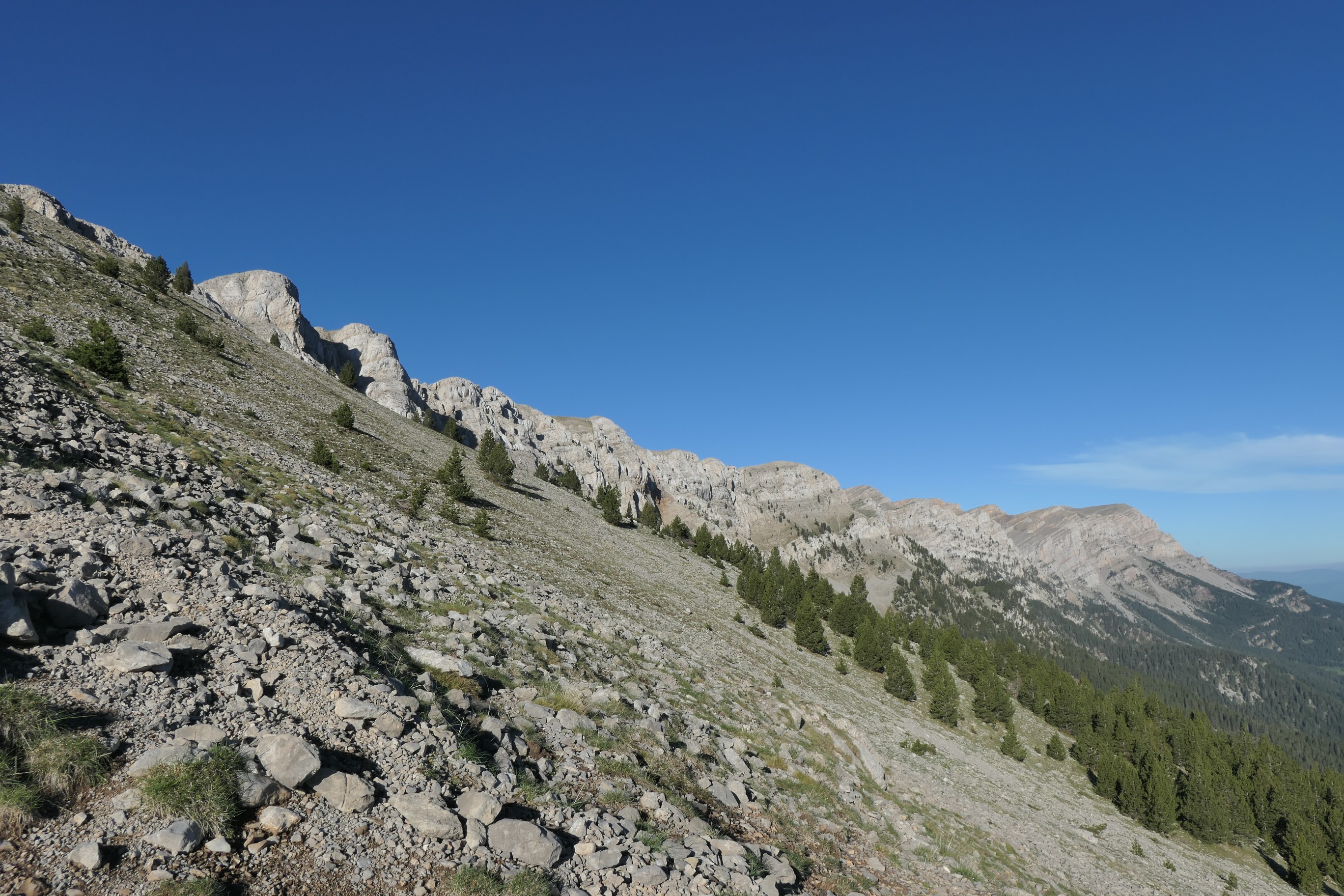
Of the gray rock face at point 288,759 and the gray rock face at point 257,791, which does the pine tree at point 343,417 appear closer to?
the gray rock face at point 288,759

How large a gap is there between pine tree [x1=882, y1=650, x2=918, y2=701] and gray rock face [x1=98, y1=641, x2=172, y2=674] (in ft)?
199

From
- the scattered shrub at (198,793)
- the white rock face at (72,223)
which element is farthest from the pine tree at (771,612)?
the white rock face at (72,223)

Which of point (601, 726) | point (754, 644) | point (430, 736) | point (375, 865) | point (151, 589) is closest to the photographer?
point (375, 865)

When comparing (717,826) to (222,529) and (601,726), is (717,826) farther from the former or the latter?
(222,529)

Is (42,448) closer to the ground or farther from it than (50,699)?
farther from it

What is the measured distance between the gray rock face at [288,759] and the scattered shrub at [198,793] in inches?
19.3

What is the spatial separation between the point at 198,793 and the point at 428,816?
2.86 m

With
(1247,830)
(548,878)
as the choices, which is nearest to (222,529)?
(548,878)

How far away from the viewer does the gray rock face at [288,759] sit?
24.8 ft

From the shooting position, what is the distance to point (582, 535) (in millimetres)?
52156

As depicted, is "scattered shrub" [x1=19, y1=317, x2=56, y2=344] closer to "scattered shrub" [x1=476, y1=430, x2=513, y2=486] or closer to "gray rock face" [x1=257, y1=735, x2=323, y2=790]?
"gray rock face" [x1=257, y1=735, x2=323, y2=790]

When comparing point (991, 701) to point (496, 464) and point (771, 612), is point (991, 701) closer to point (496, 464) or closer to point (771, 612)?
point (771, 612)

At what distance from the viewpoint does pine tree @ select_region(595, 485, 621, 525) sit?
241 ft

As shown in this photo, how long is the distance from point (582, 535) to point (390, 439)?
72.1 feet
